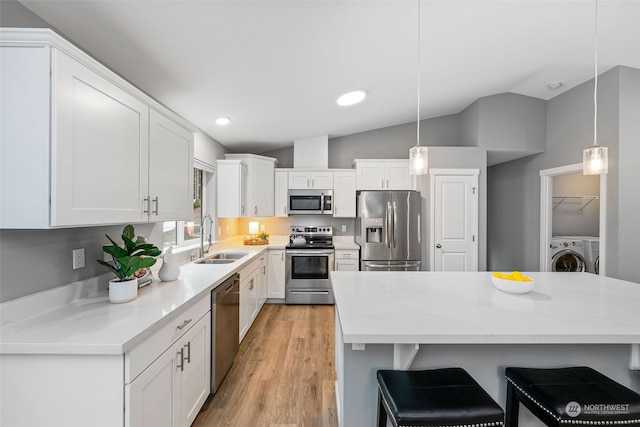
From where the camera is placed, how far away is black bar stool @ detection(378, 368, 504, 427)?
1089 mm

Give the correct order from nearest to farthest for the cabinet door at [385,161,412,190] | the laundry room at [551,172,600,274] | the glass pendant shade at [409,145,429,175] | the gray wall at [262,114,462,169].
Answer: the glass pendant shade at [409,145,429,175] → the cabinet door at [385,161,412,190] → the gray wall at [262,114,462,169] → the laundry room at [551,172,600,274]

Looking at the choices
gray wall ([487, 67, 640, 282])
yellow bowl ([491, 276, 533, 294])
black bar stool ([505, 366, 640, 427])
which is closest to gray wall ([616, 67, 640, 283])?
gray wall ([487, 67, 640, 282])

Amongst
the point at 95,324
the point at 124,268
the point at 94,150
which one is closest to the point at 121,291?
the point at 124,268

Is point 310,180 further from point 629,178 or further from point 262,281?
point 629,178

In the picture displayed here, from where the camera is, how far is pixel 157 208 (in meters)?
1.86

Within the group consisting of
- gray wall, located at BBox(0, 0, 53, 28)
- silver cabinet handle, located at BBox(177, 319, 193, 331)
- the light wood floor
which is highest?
gray wall, located at BBox(0, 0, 53, 28)

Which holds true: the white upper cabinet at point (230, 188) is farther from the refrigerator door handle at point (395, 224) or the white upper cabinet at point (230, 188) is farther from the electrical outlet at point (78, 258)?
the electrical outlet at point (78, 258)

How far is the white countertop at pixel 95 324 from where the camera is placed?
113 centimetres

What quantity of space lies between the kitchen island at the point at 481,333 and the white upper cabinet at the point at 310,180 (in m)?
2.72

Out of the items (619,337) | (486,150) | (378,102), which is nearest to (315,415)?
(619,337)

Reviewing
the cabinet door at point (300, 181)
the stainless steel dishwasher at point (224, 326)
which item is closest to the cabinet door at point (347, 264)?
the cabinet door at point (300, 181)

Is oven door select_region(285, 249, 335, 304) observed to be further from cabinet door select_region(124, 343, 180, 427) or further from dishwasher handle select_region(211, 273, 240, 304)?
cabinet door select_region(124, 343, 180, 427)

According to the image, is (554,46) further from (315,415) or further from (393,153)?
(315,415)

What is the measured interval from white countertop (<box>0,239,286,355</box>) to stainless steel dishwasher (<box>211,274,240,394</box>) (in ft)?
0.96
